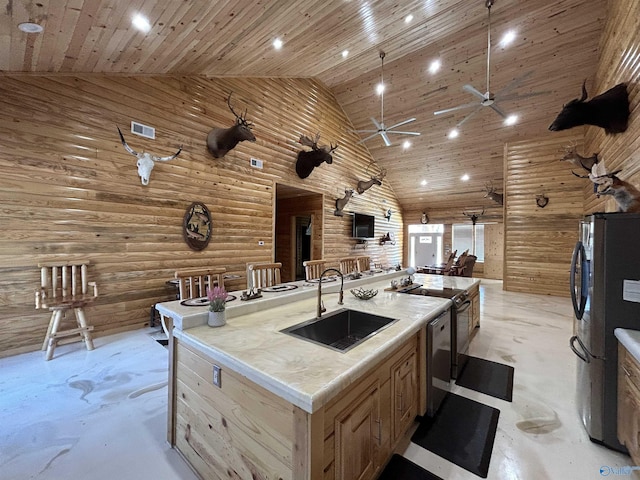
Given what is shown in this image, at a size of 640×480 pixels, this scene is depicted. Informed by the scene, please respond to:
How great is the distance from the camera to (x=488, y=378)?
2.83m

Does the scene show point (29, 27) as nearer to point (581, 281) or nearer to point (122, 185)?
point (122, 185)

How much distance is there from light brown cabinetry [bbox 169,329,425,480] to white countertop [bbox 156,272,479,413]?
0.27ft

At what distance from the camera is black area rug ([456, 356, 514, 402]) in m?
2.60

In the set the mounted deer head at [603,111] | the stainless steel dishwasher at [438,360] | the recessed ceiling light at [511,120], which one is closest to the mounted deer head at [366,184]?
the recessed ceiling light at [511,120]

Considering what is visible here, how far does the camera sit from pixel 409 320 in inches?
74.7

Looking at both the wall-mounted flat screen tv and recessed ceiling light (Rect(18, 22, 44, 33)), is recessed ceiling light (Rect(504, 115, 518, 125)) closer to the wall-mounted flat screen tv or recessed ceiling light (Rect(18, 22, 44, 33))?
the wall-mounted flat screen tv

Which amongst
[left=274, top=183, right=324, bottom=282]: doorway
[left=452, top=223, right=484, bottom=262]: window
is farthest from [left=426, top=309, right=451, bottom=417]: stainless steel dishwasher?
[left=452, top=223, right=484, bottom=262]: window

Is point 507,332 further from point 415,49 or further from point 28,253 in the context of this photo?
point 28,253

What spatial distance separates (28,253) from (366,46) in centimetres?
611

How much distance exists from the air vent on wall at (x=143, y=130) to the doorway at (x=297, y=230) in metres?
3.39

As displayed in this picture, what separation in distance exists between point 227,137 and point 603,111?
18.8 feet

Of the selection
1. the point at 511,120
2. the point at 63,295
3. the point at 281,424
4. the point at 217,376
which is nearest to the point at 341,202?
the point at 511,120

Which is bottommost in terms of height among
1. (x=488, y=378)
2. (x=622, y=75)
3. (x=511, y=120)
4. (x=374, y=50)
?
(x=488, y=378)

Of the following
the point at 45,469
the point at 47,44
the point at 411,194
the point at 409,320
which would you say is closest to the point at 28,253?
the point at 47,44
